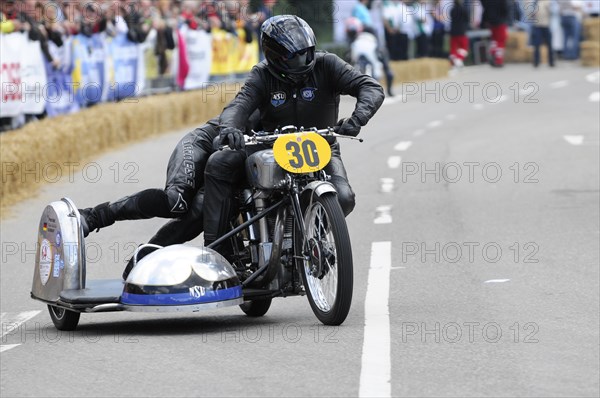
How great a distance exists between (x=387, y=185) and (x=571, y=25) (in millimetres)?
27018

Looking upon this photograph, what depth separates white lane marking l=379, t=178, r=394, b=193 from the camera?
628 inches

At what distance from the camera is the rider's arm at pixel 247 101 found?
27.7 feet

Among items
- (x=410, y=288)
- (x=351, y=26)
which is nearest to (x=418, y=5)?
(x=351, y=26)

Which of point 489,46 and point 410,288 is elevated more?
point 410,288

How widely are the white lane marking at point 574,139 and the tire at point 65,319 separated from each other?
1224 centimetres

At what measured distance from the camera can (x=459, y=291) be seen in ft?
31.2

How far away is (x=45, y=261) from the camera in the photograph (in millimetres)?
8891

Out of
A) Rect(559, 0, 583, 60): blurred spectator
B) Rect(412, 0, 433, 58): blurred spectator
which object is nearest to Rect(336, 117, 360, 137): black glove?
Rect(412, 0, 433, 58): blurred spectator

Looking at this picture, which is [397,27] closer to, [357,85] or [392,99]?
[392,99]

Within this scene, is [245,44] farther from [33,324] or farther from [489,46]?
[33,324]

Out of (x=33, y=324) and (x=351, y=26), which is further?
(x=351, y=26)

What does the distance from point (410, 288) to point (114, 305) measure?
7.33ft

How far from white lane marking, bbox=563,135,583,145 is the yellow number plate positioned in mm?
12355

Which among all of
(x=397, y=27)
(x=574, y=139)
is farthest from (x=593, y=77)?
(x=574, y=139)
